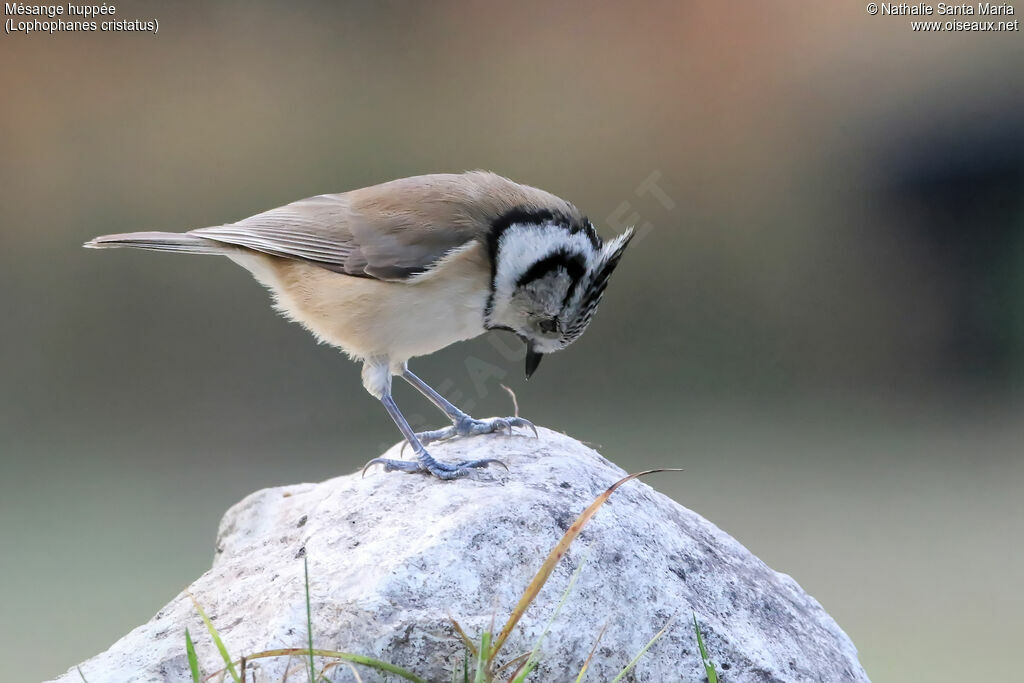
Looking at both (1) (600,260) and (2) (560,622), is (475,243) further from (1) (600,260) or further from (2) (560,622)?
(2) (560,622)

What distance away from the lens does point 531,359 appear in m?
3.62

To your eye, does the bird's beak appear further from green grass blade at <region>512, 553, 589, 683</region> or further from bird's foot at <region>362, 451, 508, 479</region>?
green grass blade at <region>512, 553, 589, 683</region>

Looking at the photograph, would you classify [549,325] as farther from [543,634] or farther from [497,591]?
[543,634]

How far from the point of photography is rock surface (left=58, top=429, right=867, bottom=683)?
2.34 m

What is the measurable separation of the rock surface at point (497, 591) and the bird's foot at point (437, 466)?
5 cm

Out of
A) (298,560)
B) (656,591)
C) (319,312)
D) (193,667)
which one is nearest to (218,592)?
(298,560)

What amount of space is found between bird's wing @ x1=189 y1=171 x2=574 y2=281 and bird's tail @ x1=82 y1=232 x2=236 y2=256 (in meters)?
0.05

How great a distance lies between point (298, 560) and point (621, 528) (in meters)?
0.91

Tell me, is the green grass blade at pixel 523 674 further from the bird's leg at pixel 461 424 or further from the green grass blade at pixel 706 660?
the bird's leg at pixel 461 424

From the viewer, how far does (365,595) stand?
7.72 ft

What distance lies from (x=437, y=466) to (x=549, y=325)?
2.46 feet

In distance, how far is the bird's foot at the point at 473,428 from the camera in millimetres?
3447

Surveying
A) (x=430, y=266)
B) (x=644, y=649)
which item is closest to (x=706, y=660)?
(x=644, y=649)

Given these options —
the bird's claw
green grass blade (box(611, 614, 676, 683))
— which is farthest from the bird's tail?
green grass blade (box(611, 614, 676, 683))
